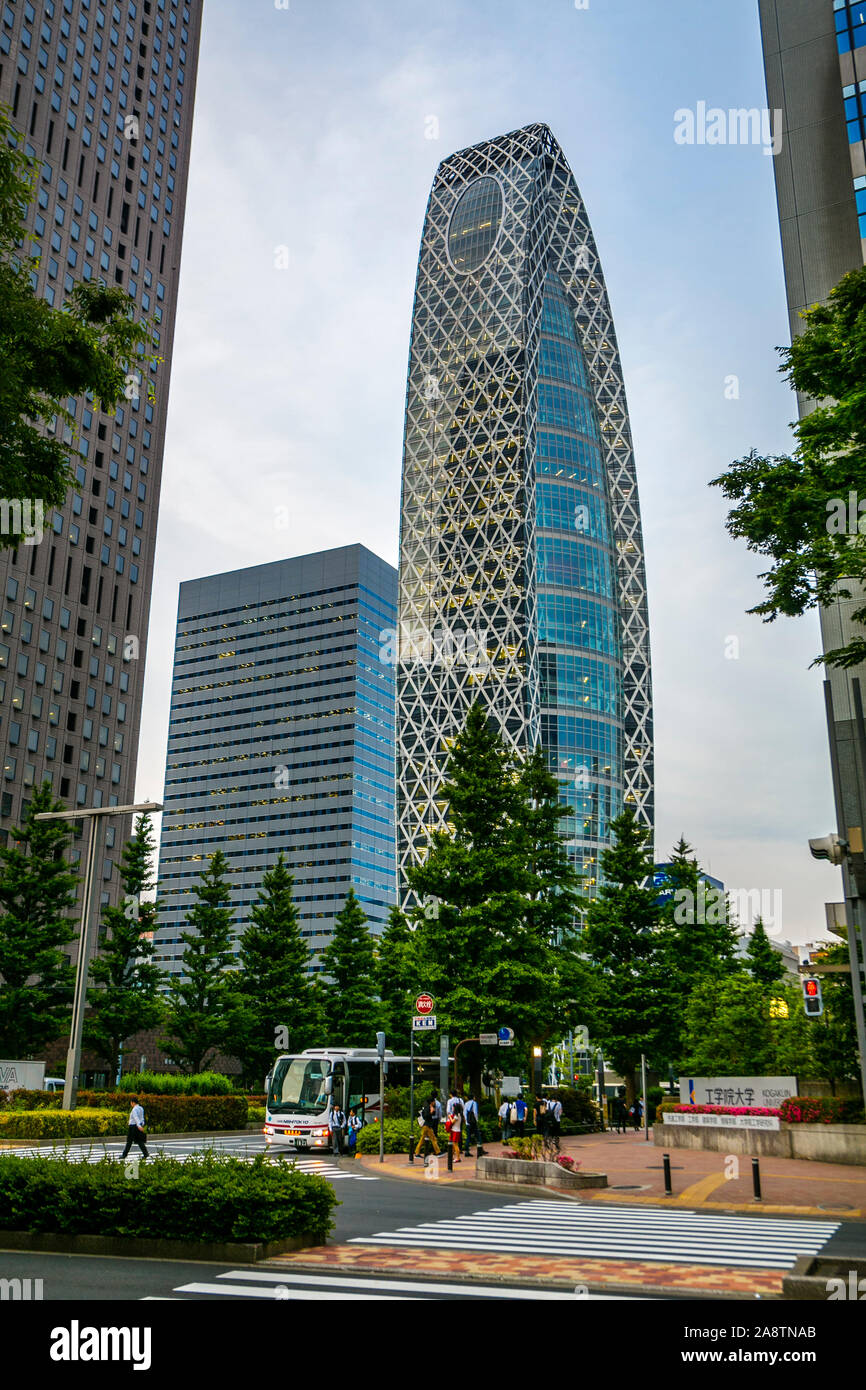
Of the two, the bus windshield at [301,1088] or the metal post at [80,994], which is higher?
the metal post at [80,994]

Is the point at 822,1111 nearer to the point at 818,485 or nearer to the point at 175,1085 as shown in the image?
the point at 818,485

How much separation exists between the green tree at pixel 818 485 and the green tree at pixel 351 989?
4147 centimetres

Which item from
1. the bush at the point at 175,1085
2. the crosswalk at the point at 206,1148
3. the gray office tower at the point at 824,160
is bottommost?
the crosswalk at the point at 206,1148

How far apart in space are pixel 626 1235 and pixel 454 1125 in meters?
13.3

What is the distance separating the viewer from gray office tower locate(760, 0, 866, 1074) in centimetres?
3741

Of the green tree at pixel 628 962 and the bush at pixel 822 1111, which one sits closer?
the bush at pixel 822 1111

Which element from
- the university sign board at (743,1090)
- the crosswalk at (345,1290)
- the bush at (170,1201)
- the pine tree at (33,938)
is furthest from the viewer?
the pine tree at (33,938)

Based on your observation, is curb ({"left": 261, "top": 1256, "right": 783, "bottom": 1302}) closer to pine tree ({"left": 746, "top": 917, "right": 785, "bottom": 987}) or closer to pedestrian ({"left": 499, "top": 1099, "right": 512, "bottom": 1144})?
pedestrian ({"left": 499, "top": 1099, "right": 512, "bottom": 1144})

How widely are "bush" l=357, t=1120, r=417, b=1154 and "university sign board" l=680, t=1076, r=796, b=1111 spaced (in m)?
11.4

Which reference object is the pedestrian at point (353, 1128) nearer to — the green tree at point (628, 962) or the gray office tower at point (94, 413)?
the green tree at point (628, 962)

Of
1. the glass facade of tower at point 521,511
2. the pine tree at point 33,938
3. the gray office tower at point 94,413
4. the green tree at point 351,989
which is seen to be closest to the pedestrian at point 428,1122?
the pine tree at point 33,938

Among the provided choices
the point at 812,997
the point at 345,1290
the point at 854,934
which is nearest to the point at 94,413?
the point at 812,997

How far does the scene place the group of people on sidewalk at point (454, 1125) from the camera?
2869 cm

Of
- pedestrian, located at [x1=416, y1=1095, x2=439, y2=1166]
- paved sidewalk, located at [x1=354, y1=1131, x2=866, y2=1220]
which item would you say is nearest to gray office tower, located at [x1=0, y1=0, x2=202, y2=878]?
pedestrian, located at [x1=416, y1=1095, x2=439, y2=1166]
